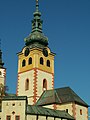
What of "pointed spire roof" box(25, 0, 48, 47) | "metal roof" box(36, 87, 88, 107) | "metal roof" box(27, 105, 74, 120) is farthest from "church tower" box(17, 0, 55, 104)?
"metal roof" box(27, 105, 74, 120)

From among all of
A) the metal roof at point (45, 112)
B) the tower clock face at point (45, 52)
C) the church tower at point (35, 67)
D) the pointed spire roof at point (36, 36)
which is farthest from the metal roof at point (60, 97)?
the pointed spire roof at point (36, 36)

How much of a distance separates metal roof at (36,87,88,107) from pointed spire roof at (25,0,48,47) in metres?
12.3

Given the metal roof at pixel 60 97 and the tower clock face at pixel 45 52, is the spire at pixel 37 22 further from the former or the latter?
the metal roof at pixel 60 97

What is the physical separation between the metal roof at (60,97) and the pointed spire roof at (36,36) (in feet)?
40.4

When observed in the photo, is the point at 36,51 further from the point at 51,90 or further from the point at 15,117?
the point at 15,117

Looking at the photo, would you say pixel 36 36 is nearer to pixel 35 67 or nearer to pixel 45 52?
pixel 45 52

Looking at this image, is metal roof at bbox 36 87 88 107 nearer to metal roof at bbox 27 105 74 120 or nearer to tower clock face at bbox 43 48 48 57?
metal roof at bbox 27 105 74 120

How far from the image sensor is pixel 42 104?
87.6m

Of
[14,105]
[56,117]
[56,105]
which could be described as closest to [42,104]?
[56,105]

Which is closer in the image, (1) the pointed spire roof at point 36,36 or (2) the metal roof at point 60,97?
(2) the metal roof at point 60,97

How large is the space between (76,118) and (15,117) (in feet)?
54.4

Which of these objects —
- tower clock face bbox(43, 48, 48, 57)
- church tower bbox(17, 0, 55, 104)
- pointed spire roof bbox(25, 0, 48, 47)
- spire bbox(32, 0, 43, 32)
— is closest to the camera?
church tower bbox(17, 0, 55, 104)

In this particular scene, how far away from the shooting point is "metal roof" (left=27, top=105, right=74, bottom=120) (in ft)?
246

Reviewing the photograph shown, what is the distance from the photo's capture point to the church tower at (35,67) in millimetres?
93375
